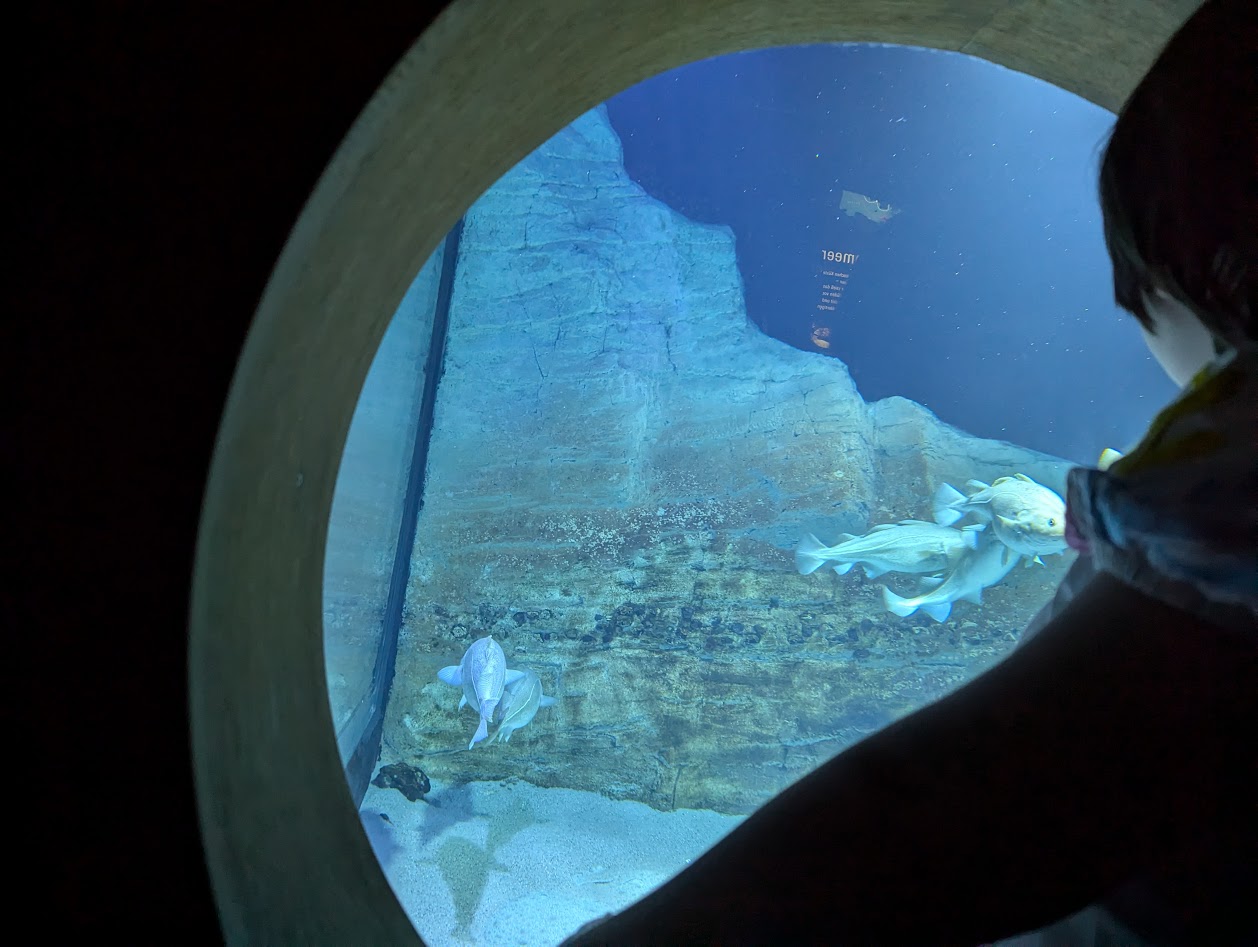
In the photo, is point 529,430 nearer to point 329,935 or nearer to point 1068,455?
point 1068,455

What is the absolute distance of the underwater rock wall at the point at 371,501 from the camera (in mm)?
5957

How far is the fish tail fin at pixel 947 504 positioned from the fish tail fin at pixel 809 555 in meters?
1.42

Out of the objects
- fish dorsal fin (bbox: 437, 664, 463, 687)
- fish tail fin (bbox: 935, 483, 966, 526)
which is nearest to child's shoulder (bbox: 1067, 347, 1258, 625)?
fish dorsal fin (bbox: 437, 664, 463, 687)

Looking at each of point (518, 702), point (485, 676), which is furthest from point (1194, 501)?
point (518, 702)

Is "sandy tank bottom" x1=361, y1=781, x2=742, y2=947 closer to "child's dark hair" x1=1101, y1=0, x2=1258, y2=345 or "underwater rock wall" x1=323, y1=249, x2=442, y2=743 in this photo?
"underwater rock wall" x1=323, y1=249, x2=442, y2=743

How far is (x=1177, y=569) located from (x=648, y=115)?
8967mm

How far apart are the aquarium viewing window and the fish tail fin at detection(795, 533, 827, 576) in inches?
1.3

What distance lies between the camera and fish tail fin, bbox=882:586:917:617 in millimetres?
7129

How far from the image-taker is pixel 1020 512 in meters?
6.75

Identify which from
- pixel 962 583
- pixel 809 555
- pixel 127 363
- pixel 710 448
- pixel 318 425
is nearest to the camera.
A: pixel 127 363

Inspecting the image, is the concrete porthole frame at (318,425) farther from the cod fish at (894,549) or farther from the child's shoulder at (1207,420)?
the cod fish at (894,549)

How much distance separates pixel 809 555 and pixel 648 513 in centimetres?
177

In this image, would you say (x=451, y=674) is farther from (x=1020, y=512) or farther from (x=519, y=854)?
(x=1020, y=512)

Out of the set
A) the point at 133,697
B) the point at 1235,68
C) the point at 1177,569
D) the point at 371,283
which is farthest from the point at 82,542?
the point at 1235,68
